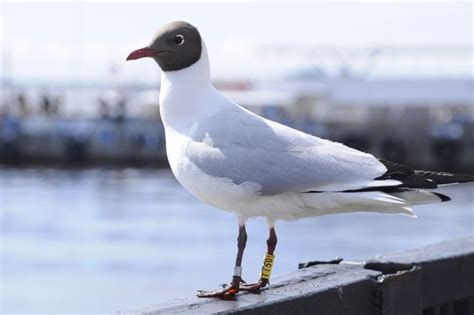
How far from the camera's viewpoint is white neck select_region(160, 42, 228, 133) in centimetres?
388

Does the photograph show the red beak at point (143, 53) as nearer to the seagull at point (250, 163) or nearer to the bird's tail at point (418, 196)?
the seagull at point (250, 163)

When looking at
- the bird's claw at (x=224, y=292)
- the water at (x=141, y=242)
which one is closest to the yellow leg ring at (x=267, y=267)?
the bird's claw at (x=224, y=292)

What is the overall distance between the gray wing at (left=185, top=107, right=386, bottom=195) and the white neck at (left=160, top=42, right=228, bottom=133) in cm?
6

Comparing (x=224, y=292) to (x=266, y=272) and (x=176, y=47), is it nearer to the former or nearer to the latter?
(x=266, y=272)

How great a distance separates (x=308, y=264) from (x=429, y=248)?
498 millimetres

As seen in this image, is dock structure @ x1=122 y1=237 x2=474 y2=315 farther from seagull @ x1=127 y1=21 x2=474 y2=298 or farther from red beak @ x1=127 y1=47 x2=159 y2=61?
red beak @ x1=127 y1=47 x2=159 y2=61

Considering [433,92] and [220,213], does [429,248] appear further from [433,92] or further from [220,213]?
[433,92]

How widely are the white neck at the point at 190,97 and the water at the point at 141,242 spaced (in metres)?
5.68

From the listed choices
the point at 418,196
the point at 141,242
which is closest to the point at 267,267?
the point at 418,196

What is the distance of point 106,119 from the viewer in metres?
53.6

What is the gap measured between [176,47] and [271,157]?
1.65 feet

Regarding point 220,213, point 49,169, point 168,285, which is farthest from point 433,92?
point 168,285

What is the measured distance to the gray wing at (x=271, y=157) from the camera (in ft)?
12.1

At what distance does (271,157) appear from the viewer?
3746mm
